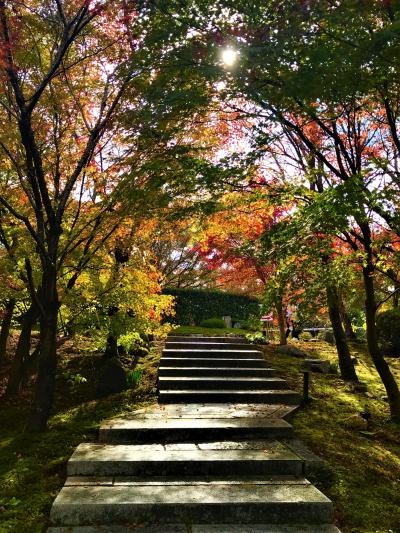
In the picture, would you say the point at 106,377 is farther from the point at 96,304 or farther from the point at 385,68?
the point at 385,68

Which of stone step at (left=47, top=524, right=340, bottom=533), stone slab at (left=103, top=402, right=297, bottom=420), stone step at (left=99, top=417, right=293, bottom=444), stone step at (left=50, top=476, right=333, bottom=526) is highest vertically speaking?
stone slab at (left=103, top=402, right=297, bottom=420)

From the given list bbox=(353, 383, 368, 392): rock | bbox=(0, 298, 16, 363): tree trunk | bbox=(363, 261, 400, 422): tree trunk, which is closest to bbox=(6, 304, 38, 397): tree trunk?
bbox=(0, 298, 16, 363): tree trunk

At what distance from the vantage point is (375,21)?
6.07 metres

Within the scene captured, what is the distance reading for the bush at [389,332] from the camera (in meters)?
15.3

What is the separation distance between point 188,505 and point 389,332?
43.7ft

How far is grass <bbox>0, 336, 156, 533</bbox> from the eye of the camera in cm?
474

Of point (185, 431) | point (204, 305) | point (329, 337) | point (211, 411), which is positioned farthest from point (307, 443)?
point (204, 305)

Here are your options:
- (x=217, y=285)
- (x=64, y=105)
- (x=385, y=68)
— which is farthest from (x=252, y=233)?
(x=217, y=285)

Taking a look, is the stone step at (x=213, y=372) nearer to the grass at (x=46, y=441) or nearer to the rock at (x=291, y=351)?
the grass at (x=46, y=441)

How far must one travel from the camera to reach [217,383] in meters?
8.91

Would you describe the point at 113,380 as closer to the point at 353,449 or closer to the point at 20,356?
the point at 20,356

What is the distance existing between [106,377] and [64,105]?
5.54m

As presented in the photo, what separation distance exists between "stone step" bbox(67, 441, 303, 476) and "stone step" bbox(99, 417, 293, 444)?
2.02 ft

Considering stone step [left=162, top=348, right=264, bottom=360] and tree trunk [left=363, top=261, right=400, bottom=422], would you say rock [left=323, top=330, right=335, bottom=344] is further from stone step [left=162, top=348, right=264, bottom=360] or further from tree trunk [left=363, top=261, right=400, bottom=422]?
tree trunk [left=363, top=261, right=400, bottom=422]
